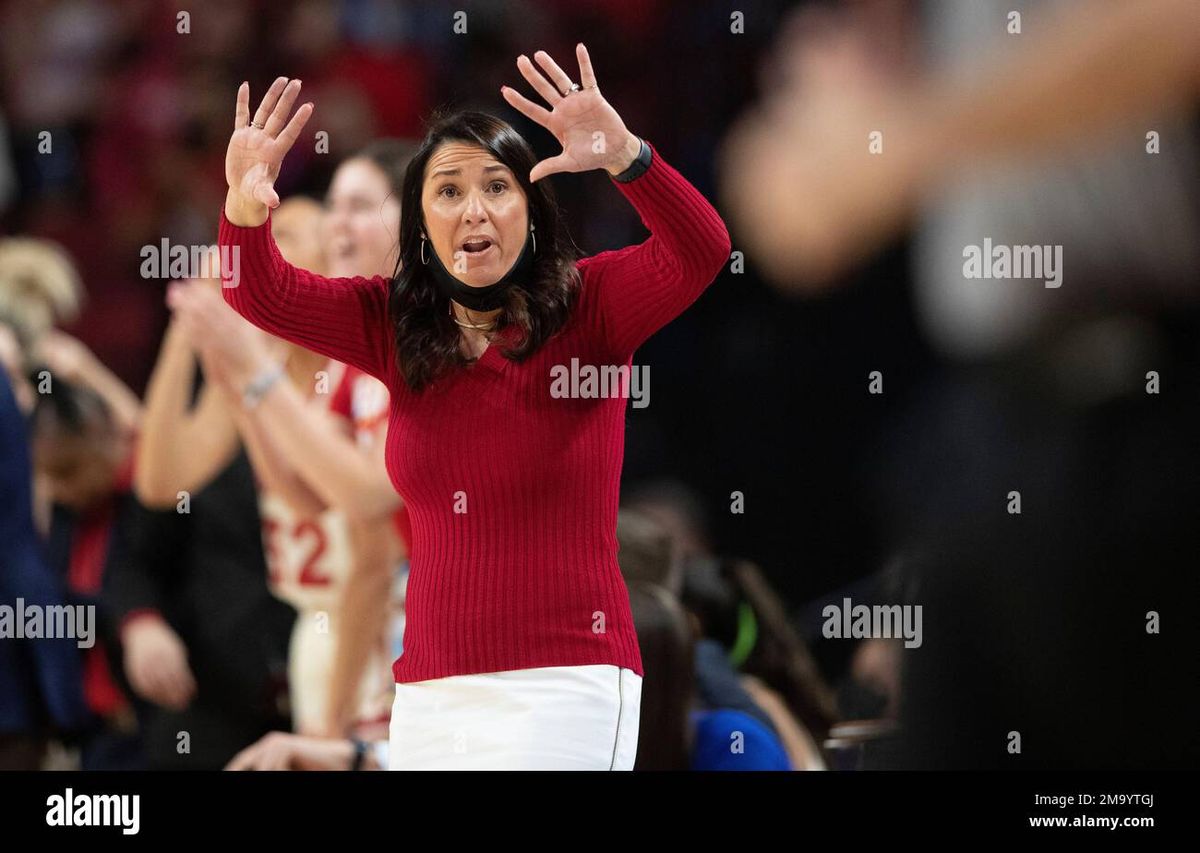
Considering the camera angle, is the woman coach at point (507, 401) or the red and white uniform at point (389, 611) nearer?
the woman coach at point (507, 401)

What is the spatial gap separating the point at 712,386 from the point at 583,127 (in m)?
1.20

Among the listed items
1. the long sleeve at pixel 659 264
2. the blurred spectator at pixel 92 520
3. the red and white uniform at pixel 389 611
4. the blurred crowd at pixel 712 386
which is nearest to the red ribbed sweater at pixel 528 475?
the long sleeve at pixel 659 264

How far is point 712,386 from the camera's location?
3.09m

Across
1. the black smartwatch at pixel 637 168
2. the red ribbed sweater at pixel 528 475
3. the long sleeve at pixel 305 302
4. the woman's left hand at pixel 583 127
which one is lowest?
the red ribbed sweater at pixel 528 475

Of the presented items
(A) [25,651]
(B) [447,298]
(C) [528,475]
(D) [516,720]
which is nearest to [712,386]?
(B) [447,298]

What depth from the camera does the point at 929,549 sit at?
9.91 ft

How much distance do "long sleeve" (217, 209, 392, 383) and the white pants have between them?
1.49ft

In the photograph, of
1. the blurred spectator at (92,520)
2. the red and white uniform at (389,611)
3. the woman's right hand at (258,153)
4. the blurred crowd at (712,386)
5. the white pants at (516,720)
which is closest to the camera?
the white pants at (516,720)

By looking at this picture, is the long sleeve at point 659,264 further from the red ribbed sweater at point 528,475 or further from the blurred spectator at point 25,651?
the blurred spectator at point 25,651

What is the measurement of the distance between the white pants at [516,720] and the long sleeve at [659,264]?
0.45m

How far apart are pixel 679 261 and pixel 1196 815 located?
65.1 inches

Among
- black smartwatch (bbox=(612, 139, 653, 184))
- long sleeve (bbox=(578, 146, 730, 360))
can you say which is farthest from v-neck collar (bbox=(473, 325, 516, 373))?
black smartwatch (bbox=(612, 139, 653, 184))

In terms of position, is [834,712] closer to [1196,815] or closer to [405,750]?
[1196,815]

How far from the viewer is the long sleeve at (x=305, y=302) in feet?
6.56
